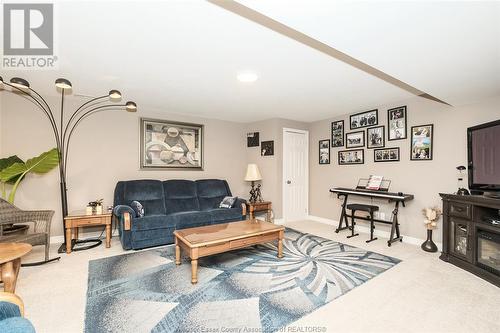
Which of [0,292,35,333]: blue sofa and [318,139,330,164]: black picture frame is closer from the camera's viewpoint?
[0,292,35,333]: blue sofa

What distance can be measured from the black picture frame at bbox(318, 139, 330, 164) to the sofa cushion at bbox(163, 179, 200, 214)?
Answer: 9.07 ft

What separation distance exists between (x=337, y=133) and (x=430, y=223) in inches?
87.4

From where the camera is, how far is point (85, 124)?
12.2ft

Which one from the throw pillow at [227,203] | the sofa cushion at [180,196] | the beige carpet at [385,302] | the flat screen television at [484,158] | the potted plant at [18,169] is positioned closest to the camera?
the beige carpet at [385,302]

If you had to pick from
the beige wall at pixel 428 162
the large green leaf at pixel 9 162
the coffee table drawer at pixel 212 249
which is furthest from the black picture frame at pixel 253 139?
the large green leaf at pixel 9 162

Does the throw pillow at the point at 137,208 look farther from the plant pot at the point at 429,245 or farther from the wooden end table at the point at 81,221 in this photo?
the plant pot at the point at 429,245

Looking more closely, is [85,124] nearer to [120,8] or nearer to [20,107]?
[20,107]

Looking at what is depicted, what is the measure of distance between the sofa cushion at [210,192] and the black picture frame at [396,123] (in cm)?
312

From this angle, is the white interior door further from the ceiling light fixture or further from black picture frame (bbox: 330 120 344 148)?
the ceiling light fixture

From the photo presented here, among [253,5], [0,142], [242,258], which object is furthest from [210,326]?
[0,142]

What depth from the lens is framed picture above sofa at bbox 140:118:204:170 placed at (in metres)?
4.21

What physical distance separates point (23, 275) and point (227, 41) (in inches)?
125

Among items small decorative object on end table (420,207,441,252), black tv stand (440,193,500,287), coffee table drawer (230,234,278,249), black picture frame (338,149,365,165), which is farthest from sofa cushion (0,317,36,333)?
black picture frame (338,149,365,165)

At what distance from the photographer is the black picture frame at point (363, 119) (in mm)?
4035
